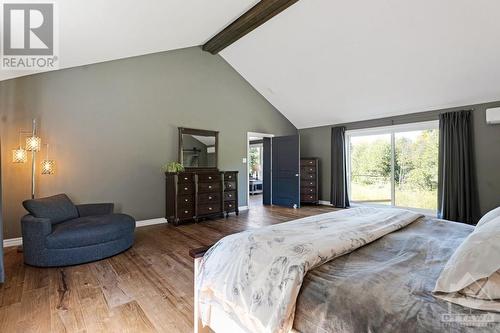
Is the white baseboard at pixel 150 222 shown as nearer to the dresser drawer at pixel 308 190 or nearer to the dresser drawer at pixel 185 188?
the dresser drawer at pixel 185 188

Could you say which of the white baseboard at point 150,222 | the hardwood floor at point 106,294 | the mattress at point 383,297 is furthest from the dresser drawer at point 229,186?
the mattress at point 383,297

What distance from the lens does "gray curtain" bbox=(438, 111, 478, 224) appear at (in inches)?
176

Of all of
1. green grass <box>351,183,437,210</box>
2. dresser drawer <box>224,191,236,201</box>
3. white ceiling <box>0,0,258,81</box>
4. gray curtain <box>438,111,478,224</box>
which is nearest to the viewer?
white ceiling <box>0,0,258,81</box>

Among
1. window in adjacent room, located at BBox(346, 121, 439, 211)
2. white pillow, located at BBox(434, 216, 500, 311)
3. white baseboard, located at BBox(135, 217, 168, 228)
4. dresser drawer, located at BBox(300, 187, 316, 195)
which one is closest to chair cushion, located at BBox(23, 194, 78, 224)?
white baseboard, located at BBox(135, 217, 168, 228)

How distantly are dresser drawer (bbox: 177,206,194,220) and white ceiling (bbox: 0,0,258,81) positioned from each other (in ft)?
9.40

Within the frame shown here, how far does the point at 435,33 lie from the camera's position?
3.49 m

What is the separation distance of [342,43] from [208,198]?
12.5 feet

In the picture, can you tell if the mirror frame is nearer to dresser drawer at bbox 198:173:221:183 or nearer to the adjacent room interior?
the adjacent room interior

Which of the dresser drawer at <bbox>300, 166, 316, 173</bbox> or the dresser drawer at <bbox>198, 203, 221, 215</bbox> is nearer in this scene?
the dresser drawer at <bbox>198, 203, 221, 215</bbox>

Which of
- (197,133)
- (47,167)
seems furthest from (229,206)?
(47,167)

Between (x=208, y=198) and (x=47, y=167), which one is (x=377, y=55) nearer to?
(x=208, y=198)

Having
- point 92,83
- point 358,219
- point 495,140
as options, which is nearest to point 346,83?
point 495,140

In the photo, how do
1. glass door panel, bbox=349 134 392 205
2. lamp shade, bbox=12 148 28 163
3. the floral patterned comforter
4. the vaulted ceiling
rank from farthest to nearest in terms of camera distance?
glass door panel, bbox=349 134 392 205 → lamp shade, bbox=12 148 28 163 → the vaulted ceiling → the floral patterned comforter

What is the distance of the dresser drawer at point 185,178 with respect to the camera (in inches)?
178
